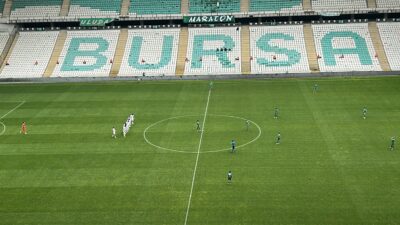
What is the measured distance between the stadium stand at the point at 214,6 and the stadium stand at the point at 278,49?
4.28 metres

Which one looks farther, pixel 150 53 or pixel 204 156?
pixel 150 53

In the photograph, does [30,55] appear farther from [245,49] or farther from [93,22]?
[245,49]

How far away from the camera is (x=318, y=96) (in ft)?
191

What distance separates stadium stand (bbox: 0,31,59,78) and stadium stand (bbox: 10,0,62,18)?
2.63 m

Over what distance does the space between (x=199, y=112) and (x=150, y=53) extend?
937 inches

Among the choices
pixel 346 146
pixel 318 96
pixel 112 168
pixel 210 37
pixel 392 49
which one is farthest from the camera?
pixel 210 37

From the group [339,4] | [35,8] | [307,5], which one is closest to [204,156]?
[307,5]

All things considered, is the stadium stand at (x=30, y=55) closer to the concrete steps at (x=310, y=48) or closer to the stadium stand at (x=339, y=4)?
the concrete steps at (x=310, y=48)

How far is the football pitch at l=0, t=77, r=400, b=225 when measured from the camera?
3284 cm

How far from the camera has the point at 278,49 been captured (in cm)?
7394

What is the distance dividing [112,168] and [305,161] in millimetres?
14024

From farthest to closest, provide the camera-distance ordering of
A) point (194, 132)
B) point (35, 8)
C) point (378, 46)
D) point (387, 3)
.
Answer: point (35, 8), point (387, 3), point (378, 46), point (194, 132)

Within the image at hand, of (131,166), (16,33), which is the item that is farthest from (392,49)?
(16,33)

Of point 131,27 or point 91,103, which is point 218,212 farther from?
point 131,27
